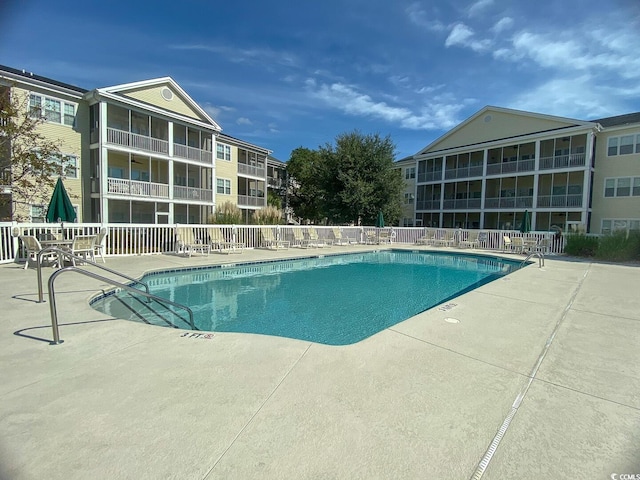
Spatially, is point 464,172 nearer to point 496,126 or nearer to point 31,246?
point 496,126

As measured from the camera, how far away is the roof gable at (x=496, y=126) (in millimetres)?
24312

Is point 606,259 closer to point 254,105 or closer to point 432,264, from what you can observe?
point 432,264

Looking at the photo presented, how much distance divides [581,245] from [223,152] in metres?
25.2

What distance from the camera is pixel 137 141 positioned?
19.6 m

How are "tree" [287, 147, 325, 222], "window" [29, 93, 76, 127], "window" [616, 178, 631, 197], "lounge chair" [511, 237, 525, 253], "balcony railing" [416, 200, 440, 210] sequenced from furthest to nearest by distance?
1. "tree" [287, 147, 325, 222]
2. "balcony railing" [416, 200, 440, 210]
3. "window" [616, 178, 631, 197]
4. "window" [29, 93, 76, 127]
5. "lounge chair" [511, 237, 525, 253]

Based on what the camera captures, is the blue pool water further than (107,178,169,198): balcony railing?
No

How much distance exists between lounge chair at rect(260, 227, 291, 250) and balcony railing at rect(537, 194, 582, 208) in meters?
20.5

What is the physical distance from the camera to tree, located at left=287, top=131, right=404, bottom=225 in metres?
24.0

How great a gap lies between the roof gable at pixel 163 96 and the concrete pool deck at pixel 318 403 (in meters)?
19.2

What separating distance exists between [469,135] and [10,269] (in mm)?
32200

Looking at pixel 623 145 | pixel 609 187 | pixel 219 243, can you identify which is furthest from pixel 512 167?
pixel 219 243

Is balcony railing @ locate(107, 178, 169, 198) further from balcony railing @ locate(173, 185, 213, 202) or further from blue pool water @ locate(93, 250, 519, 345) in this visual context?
blue pool water @ locate(93, 250, 519, 345)

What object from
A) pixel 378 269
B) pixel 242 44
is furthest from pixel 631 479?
pixel 242 44

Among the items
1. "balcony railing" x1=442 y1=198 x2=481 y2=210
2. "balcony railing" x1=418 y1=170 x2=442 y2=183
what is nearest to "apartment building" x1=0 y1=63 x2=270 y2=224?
"balcony railing" x1=418 y1=170 x2=442 y2=183
